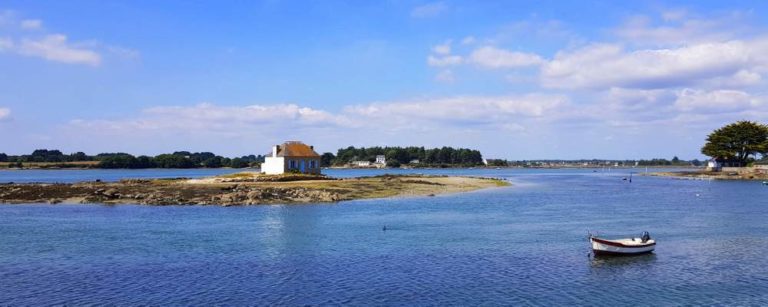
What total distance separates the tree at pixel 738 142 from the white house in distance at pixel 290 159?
12385 cm

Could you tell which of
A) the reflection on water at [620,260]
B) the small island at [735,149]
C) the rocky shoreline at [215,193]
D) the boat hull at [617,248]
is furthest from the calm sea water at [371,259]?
the small island at [735,149]

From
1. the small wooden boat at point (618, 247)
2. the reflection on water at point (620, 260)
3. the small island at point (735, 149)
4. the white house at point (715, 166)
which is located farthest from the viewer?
the white house at point (715, 166)

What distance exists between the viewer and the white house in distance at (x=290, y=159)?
346 ft

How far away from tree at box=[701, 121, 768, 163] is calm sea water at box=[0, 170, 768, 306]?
120 meters

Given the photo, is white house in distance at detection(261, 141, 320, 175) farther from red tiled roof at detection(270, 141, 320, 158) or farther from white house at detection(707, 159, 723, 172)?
white house at detection(707, 159, 723, 172)

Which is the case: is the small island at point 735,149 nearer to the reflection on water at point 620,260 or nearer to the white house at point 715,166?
the white house at point 715,166

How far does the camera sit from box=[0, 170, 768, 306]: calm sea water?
28156mm

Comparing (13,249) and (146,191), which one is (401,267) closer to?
(13,249)

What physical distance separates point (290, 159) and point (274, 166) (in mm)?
3487

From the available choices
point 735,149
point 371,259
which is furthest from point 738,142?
point 371,259

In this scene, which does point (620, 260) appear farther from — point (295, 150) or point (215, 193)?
point (295, 150)

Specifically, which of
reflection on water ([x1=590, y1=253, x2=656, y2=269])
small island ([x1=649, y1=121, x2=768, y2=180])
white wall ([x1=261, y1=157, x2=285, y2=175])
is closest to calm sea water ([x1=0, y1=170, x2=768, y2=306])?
reflection on water ([x1=590, y1=253, x2=656, y2=269])

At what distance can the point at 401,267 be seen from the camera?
34.4 meters

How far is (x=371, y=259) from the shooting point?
1449 inches
